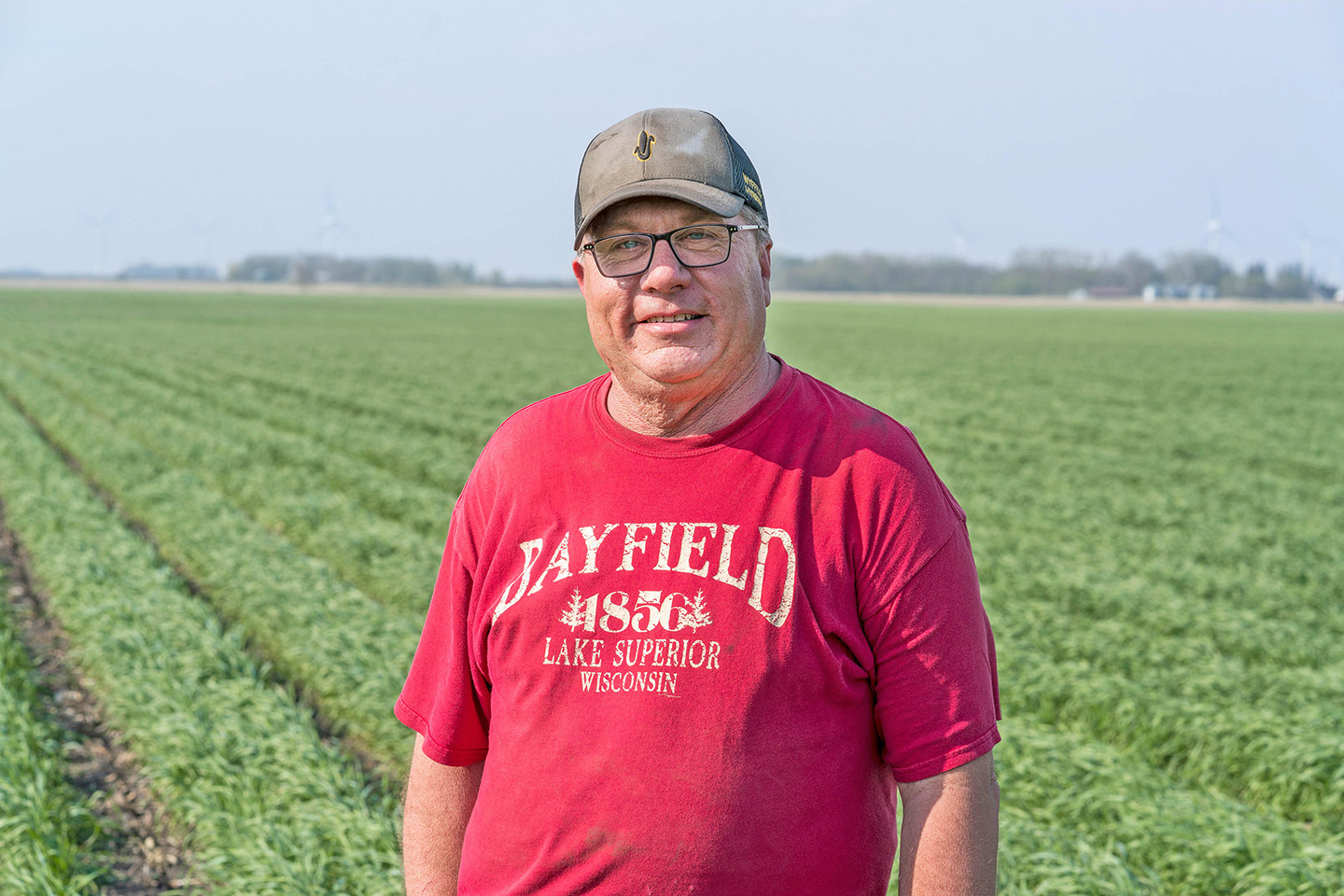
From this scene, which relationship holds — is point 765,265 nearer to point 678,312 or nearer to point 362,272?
point 678,312

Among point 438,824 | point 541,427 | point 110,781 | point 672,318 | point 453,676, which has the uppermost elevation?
point 672,318

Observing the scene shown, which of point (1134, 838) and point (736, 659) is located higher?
point (736, 659)

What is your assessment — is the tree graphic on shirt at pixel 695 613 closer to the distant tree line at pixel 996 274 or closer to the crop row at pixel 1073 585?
the crop row at pixel 1073 585

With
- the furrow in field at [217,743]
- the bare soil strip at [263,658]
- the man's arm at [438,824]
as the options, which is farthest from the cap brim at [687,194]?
the bare soil strip at [263,658]

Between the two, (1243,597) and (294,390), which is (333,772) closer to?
(1243,597)

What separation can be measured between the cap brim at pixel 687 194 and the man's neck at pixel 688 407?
0.31m

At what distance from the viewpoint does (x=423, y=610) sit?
845 cm

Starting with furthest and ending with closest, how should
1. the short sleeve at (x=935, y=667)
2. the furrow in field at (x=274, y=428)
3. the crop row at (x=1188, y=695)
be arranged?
the furrow in field at (x=274, y=428) → the crop row at (x=1188, y=695) → the short sleeve at (x=935, y=667)

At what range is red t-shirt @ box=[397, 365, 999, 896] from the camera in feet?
5.97

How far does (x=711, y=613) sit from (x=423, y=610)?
6957mm

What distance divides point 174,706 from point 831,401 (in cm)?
531

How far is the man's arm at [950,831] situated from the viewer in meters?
1.84

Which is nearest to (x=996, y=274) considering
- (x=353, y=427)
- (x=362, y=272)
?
(x=362, y=272)

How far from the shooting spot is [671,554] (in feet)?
6.16
